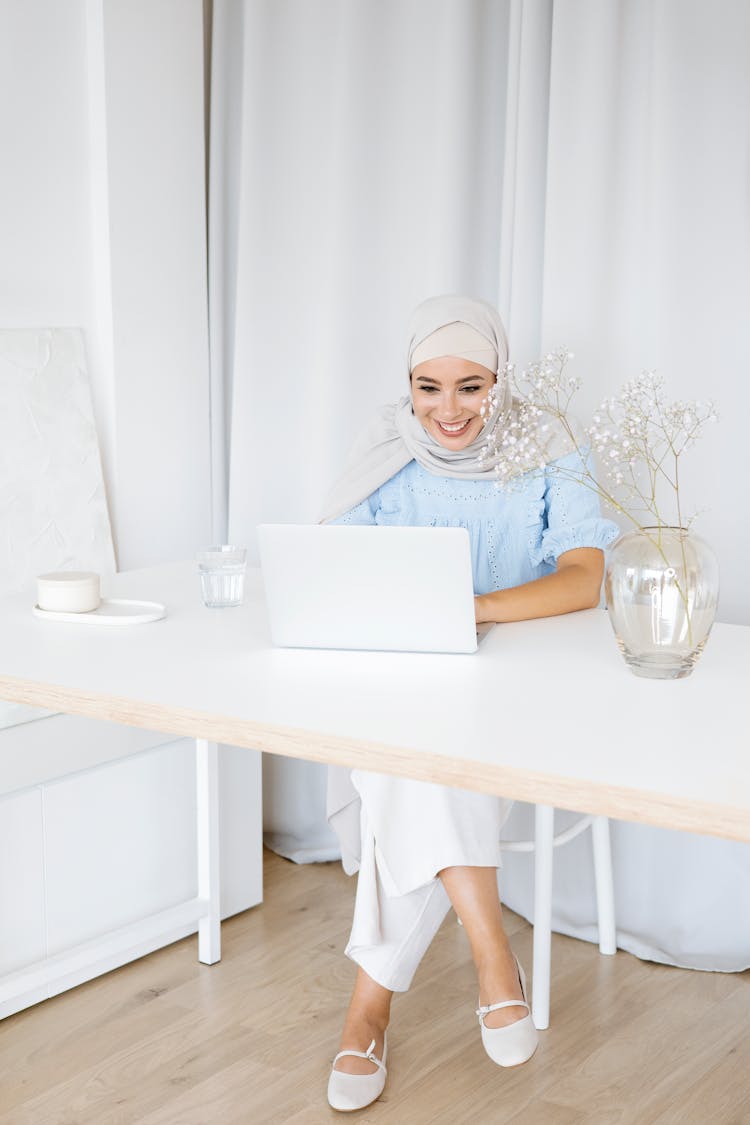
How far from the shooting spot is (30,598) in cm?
202

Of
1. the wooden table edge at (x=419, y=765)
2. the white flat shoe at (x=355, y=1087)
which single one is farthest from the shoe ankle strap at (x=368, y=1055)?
the wooden table edge at (x=419, y=765)

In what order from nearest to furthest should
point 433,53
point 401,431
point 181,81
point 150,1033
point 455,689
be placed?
point 455,689 < point 150,1033 < point 401,431 < point 433,53 < point 181,81

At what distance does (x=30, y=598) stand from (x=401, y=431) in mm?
754

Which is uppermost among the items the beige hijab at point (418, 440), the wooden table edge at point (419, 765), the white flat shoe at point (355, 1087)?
the beige hijab at point (418, 440)

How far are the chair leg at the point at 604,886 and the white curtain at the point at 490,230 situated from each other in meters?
0.05

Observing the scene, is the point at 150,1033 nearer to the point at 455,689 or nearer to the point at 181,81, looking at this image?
the point at 455,689

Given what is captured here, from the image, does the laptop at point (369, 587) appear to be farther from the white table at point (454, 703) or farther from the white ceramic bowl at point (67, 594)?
the white ceramic bowl at point (67, 594)

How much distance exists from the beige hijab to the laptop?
2.03ft

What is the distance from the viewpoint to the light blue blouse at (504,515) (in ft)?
7.06

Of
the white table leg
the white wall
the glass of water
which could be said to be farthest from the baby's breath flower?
the white wall

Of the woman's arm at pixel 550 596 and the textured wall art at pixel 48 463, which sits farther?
the textured wall art at pixel 48 463

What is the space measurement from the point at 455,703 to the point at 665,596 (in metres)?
0.30

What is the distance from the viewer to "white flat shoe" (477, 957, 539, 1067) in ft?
6.07

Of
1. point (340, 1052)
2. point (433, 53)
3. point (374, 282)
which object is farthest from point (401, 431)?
point (340, 1052)
